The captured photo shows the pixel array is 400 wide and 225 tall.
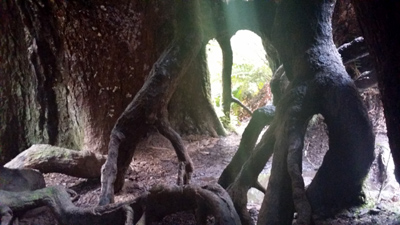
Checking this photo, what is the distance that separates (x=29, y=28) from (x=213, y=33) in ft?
7.21

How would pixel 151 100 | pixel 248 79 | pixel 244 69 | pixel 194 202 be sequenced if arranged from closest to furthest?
pixel 194 202 → pixel 151 100 → pixel 248 79 → pixel 244 69

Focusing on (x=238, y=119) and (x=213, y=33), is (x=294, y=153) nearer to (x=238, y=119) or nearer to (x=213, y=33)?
(x=213, y=33)

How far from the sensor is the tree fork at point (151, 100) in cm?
327

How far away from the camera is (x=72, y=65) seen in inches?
180

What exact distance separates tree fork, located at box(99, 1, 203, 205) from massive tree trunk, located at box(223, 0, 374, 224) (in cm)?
86

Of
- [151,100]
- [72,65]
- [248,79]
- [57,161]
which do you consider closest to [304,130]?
[151,100]

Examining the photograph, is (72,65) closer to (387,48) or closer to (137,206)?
(137,206)

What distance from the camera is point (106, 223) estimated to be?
2.70 m

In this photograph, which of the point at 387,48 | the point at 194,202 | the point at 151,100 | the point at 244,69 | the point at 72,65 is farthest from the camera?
the point at 244,69

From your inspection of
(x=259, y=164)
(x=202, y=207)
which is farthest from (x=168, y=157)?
(x=202, y=207)

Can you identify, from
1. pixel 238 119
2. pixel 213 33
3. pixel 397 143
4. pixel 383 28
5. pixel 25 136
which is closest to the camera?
pixel 383 28

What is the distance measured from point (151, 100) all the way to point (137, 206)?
3.13 feet

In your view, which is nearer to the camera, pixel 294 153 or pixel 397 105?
pixel 397 105

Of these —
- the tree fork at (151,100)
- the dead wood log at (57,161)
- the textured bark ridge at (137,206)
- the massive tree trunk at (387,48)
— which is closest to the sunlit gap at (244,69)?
the dead wood log at (57,161)
